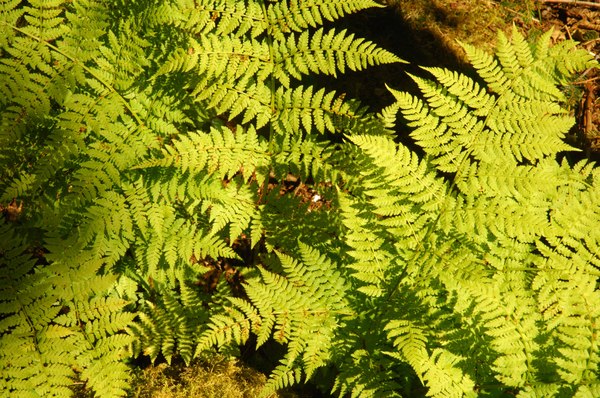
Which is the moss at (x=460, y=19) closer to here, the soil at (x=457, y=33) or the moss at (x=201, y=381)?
the soil at (x=457, y=33)

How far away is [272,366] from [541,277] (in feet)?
6.86

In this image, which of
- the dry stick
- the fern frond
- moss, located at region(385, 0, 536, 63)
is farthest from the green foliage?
the dry stick

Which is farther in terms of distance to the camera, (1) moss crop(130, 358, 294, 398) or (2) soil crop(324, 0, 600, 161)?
(2) soil crop(324, 0, 600, 161)

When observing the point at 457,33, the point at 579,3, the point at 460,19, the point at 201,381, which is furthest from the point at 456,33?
the point at 201,381

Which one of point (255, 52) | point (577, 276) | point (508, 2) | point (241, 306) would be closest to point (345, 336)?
point (241, 306)

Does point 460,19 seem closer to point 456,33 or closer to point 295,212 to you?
point 456,33

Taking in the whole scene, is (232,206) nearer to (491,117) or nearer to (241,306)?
(241,306)

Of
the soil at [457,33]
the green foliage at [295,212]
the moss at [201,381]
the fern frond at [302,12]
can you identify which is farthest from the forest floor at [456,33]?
the moss at [201,381]

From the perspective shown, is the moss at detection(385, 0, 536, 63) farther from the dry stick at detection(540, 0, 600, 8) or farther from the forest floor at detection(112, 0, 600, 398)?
the dry stick at detection(540, 0, 600, 8)

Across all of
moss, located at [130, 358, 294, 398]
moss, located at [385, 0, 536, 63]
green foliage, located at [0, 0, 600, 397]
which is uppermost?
moss, located at [385, 0, 536, 63]

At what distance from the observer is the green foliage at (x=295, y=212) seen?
8.54 feet

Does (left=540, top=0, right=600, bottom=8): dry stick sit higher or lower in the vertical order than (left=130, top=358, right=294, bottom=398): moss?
higher

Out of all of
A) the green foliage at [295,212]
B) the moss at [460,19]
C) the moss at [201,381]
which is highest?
the moss at [460,19]

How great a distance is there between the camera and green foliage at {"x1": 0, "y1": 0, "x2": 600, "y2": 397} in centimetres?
260
